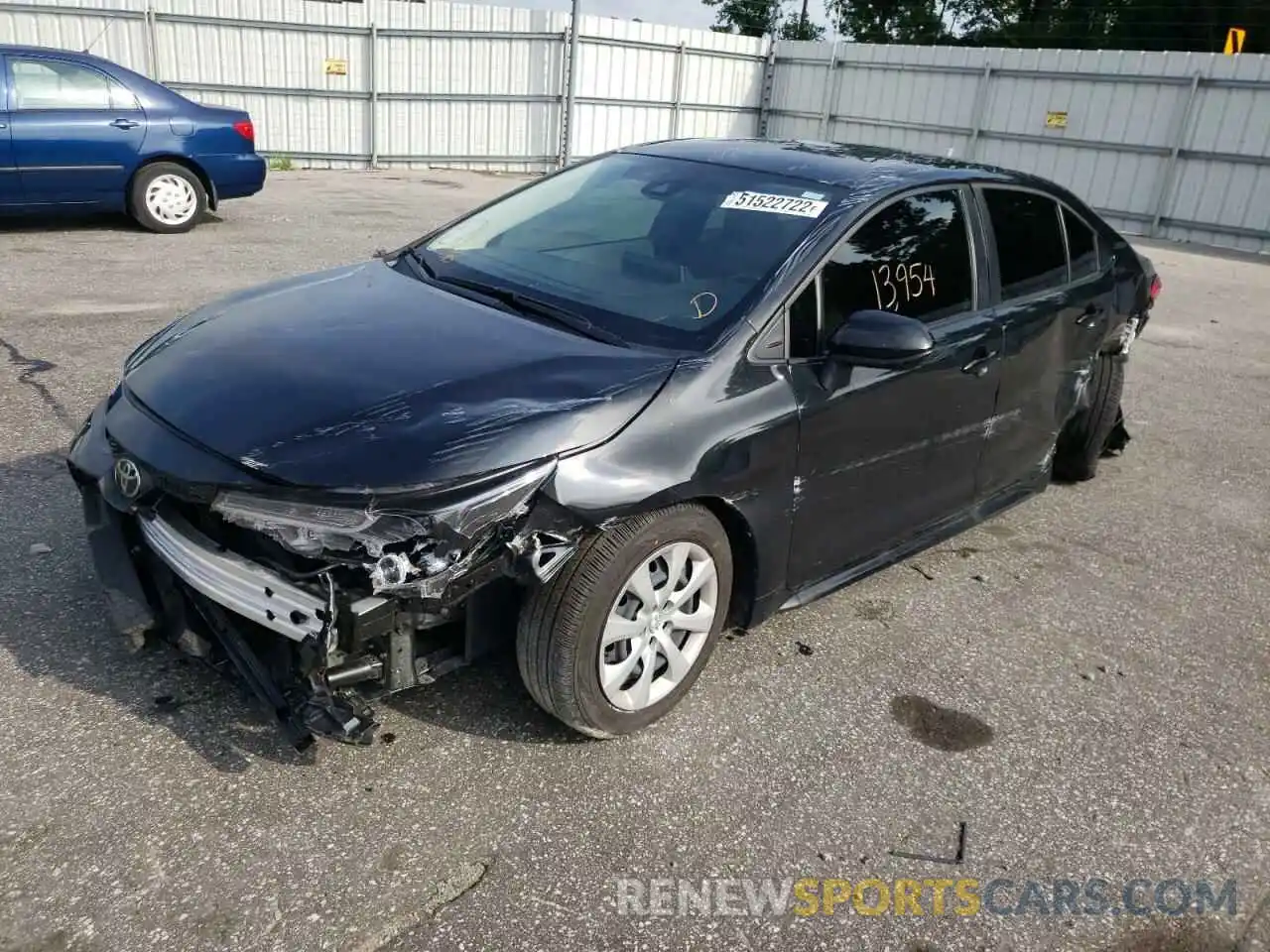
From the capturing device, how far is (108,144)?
9164mm

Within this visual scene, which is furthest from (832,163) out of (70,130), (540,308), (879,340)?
(70,130)

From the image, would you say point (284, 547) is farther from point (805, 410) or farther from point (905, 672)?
point (905, 672)

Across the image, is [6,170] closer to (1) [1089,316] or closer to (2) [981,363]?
(2) [981,363]

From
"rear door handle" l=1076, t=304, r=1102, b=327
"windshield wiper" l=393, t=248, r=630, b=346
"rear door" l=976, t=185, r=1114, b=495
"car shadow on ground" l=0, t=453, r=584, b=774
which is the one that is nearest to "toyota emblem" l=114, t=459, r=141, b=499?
"car shadow on ground" l=0, t=453, r=584, b=774

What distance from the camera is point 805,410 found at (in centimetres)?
310

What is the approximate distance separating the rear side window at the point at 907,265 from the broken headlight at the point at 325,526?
1.50 meters

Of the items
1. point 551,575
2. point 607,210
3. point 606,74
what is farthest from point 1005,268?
point 606,74

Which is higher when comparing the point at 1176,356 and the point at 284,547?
the point at 284,547

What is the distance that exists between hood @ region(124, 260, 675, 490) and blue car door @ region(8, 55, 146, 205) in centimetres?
689

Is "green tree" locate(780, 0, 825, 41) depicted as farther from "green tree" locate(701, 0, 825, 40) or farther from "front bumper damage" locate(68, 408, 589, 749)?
"front bumper damage" locate(68, 408, 589, 749)

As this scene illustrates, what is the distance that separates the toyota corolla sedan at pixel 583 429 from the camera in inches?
97.3

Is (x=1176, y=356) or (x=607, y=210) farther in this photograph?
(x=1176, y=356)

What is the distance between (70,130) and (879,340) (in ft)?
27.9

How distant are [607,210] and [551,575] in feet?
5.77
